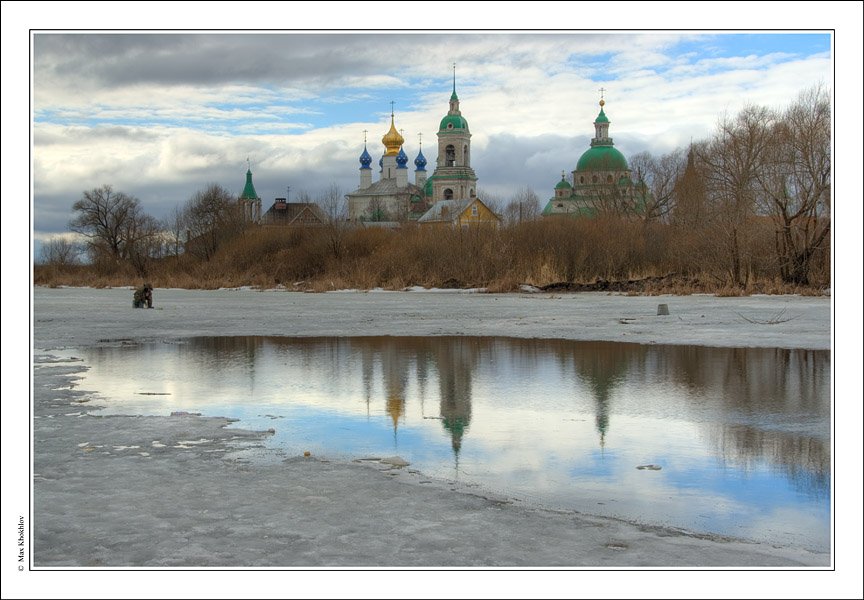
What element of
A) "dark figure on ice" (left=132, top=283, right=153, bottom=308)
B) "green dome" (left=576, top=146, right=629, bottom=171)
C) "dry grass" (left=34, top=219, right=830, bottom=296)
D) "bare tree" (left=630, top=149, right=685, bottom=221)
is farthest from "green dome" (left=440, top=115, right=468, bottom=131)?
"dark figure on ice" (left=132, top=283, right=153, bottom=308)

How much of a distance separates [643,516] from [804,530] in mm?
898

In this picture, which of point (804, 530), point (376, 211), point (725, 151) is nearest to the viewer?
point (804, 530)

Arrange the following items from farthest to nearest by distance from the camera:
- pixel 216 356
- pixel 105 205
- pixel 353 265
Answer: pixel 105 205
pixel 353 265
pixel 216 356

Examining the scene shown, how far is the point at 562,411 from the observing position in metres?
9.53

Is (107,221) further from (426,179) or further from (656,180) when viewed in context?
(426,179)

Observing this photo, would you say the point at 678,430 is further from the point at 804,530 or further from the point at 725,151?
the point at 725,151

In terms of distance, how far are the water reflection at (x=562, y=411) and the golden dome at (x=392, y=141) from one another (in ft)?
432

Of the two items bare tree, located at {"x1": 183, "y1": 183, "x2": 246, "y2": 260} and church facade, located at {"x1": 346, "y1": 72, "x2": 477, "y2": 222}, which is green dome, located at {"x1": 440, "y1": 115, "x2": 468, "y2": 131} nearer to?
church facade, located at {"x1": 346, "y1": 72, "x2": 477, "y2": 222}

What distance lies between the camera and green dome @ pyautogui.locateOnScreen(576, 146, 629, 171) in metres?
118

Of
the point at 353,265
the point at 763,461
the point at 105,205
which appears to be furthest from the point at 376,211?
the point at 763,461

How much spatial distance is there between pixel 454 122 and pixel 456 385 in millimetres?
129823

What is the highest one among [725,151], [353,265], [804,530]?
[725,151]

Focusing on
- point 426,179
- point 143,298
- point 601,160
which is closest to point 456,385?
point 143,298

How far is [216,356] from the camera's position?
48.3 feet
